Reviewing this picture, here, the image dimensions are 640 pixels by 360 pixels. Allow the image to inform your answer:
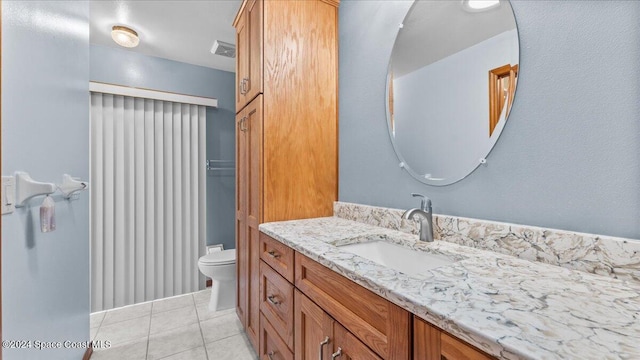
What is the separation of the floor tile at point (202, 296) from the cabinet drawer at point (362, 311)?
1997mm

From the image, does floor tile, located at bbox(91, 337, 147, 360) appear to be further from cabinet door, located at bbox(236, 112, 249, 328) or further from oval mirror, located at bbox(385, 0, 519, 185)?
oval mirror, located at bbox(385, 0, 519, 185)

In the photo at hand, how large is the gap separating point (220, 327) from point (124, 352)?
0.59 metres

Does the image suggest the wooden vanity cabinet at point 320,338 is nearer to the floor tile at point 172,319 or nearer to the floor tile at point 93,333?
the floor tile at point 172,319

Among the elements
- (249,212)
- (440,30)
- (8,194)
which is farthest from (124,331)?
(440,30)

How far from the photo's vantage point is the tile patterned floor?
67.5 inches

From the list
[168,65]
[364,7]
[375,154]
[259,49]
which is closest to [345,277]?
[375,154]

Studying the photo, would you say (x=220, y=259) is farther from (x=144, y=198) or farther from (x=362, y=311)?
(x=362, y=311)

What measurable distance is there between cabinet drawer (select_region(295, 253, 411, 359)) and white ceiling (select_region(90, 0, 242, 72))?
2034 millimetres

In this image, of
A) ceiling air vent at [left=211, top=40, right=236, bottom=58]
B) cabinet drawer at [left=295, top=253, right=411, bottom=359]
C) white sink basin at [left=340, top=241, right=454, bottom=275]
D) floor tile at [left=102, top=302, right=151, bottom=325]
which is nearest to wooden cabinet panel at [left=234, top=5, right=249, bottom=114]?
Answer: ceiling air vent at [left=211, top=40, right=236, bottom=58]

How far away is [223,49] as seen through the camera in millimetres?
2547

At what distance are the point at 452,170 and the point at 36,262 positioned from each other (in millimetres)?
1599

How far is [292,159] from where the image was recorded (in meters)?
1.61

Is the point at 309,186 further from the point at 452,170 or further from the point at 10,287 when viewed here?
the point at 10,287

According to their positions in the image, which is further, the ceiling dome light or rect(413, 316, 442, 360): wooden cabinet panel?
the ceiling dome light
